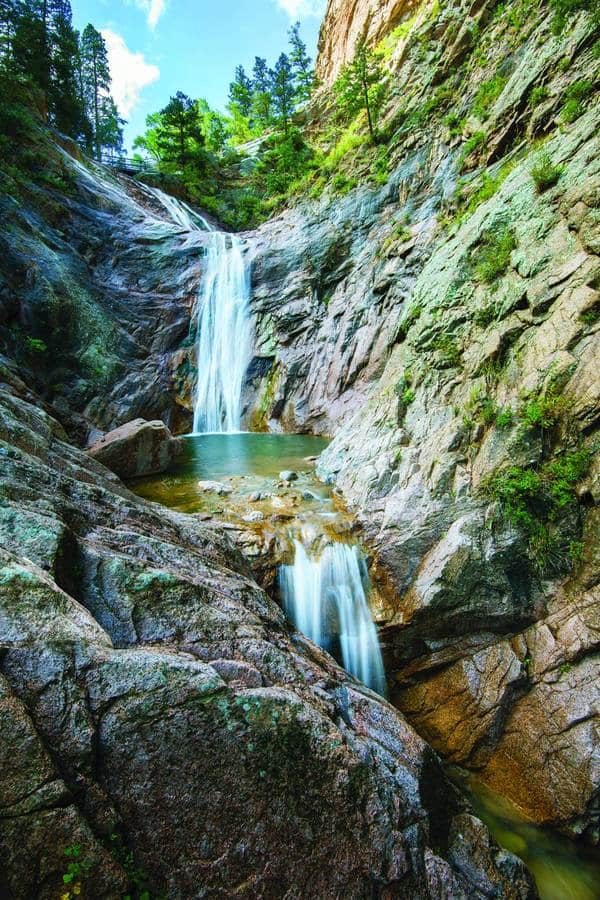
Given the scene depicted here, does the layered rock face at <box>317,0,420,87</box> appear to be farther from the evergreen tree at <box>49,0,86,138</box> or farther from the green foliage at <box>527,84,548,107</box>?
the green foliage at <box>527,84,548,107</box>

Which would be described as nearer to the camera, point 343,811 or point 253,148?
point 343,811

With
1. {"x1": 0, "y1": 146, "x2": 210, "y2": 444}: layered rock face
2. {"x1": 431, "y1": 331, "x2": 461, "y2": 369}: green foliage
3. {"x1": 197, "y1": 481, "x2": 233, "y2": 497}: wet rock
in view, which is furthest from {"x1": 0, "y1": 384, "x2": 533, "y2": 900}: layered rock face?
{"x1": 0, "y1": 146, "x2": 210, "y2": 444}: layered rock face

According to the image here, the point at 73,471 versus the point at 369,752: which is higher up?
the point at 73,471

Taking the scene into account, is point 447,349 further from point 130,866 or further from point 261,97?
point 261,97

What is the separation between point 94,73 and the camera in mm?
36906

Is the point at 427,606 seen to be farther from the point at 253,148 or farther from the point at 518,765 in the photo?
the point at 253,148

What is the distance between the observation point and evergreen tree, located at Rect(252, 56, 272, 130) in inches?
1494

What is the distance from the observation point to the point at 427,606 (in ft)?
18.3

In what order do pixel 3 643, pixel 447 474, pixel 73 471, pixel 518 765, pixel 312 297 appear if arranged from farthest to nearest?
pixel 312 297
pixel 447 474
pixel 73 471
pixel 518 765
pixel 3 643

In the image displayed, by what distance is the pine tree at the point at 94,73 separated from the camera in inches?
1395

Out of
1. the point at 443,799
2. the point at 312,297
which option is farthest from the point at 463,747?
the point at 312,297

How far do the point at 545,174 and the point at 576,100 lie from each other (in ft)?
8.50

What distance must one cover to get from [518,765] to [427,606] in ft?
6.68

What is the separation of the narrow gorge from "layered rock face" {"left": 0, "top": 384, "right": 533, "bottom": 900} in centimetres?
1
